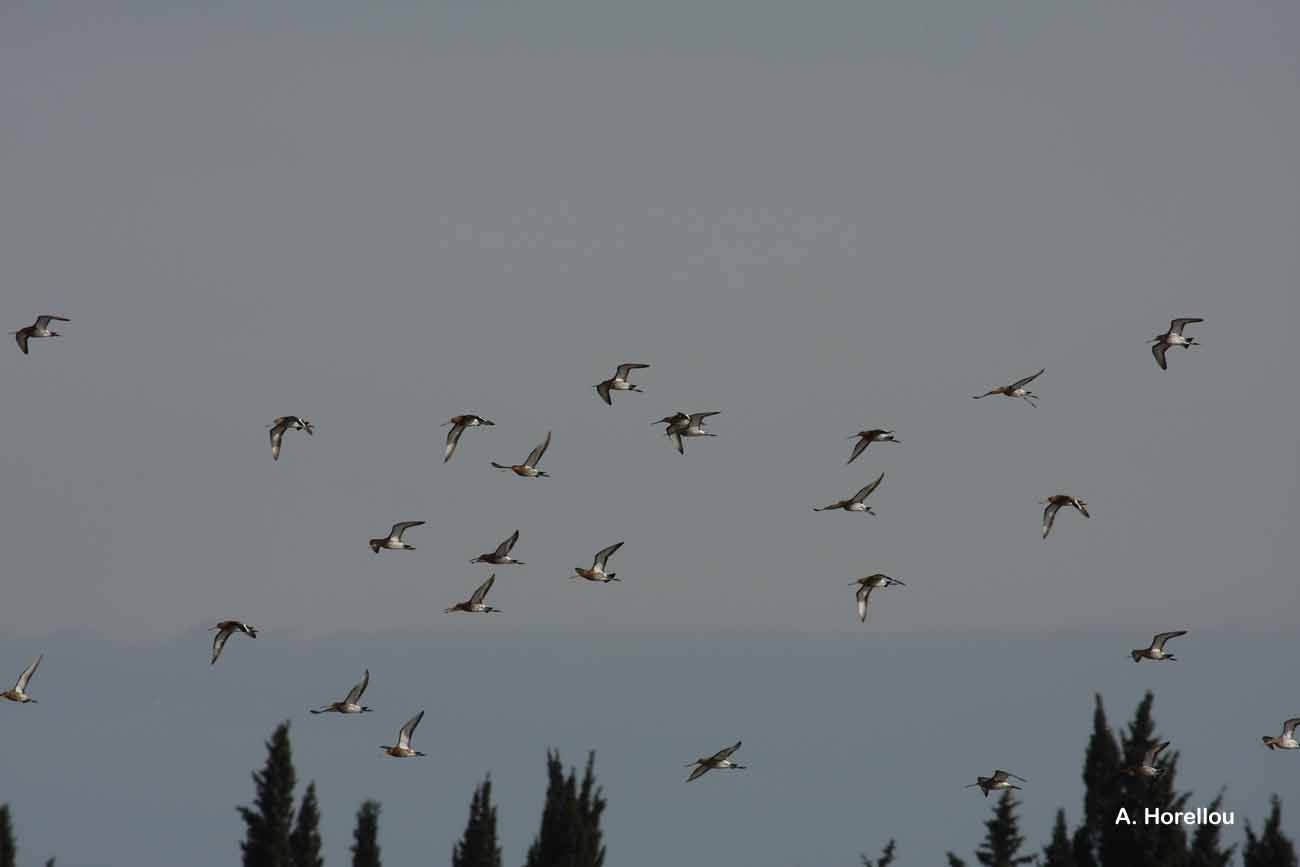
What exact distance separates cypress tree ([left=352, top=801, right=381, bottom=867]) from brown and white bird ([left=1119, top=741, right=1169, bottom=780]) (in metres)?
24.5

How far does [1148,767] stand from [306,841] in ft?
88.4

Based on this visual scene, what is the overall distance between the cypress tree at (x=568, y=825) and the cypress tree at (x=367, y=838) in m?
5.11

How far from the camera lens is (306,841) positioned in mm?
186250

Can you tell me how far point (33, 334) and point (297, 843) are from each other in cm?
1889

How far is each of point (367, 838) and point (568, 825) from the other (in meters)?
6.73

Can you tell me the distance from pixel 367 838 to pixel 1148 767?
84.5 feet

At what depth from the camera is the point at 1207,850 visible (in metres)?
187

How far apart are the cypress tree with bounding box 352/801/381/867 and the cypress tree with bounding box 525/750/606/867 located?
16.8 feet

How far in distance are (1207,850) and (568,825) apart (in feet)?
67.8

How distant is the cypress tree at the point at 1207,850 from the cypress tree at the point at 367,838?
A: 26.5 m

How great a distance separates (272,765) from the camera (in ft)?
611

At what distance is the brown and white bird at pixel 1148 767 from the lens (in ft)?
607

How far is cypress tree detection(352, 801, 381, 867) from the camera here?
623ft

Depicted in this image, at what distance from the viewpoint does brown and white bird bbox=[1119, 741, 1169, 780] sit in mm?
185125
